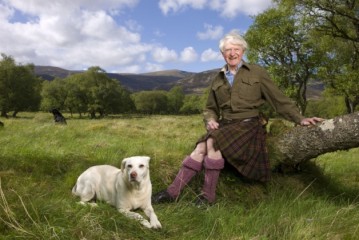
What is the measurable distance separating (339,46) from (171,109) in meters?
100

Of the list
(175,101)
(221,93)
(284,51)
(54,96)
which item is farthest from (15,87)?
(175,101)

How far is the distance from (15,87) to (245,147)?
227ft

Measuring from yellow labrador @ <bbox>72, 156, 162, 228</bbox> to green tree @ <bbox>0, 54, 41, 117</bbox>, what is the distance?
6398 cm

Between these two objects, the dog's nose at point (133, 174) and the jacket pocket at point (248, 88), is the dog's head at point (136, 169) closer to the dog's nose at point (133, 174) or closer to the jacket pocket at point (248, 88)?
the dog's nose at point (133, 174)

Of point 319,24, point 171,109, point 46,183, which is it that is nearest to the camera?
point 46,183

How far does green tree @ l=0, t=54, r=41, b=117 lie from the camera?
6575cm

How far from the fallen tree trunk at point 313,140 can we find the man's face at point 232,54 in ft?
5.22

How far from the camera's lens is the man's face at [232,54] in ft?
21.5

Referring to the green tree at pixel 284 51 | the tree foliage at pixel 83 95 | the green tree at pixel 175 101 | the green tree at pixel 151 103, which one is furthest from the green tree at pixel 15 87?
the green tree at pixel 175 101

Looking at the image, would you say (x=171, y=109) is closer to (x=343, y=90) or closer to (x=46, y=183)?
(x=343, y=90)

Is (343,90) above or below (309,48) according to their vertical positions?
below

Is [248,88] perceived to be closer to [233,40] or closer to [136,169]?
[233,40]

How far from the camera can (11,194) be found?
4.79 m

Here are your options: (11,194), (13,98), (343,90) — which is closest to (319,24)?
(343,90)
